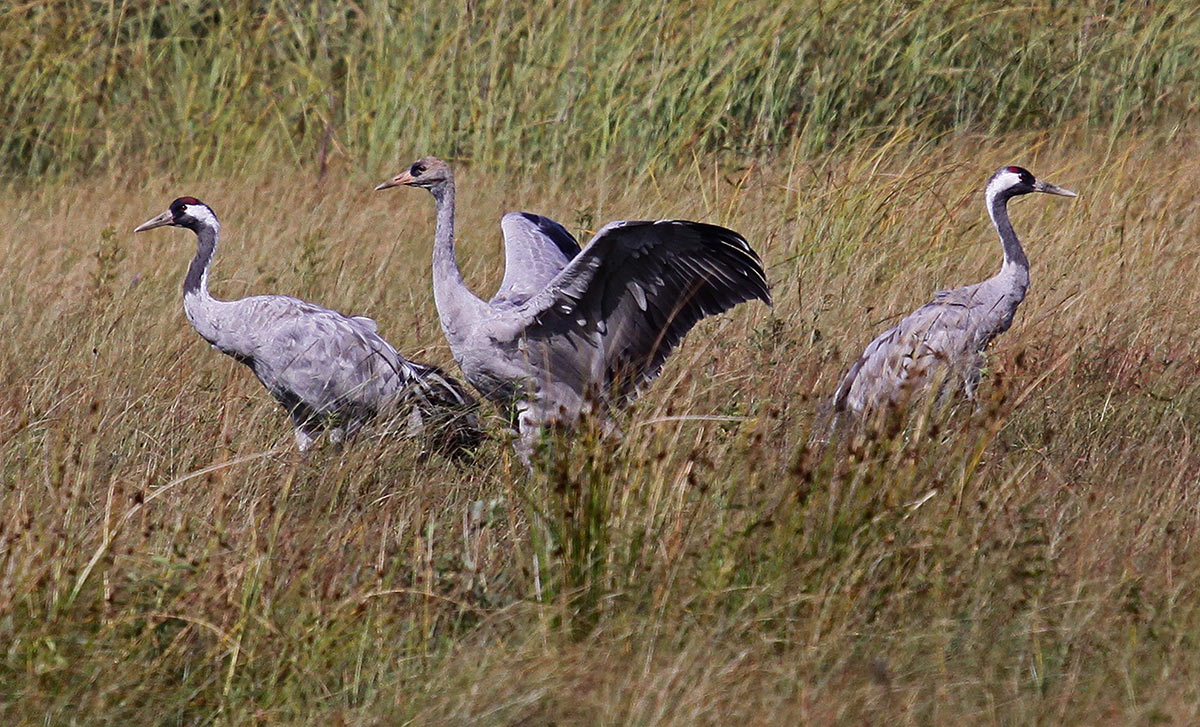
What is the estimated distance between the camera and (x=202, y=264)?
5902mm

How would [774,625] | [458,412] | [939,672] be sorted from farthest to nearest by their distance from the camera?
1. [458,412]
2. [774,625]
3. [939,672]

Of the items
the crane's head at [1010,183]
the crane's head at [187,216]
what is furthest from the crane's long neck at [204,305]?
the crane's head at [1010,183]

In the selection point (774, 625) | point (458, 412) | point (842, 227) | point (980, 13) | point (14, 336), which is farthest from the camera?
point (980, 13)

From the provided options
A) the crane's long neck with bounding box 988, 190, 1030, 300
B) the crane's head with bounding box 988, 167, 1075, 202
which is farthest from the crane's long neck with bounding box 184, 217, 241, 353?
the crane's head with bounding box 988, 167, 1075, 202

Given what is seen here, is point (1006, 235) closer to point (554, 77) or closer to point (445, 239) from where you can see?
point (445, 239)

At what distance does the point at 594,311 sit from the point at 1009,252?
166 centimetres

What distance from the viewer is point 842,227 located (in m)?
6.76

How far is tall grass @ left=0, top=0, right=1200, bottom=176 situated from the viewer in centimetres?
801

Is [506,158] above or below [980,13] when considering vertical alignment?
below

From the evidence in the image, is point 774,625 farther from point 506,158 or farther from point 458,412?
point 506,158

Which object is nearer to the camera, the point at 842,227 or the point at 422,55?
the point at 842,227

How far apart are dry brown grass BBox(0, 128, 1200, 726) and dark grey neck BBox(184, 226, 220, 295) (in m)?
0.29

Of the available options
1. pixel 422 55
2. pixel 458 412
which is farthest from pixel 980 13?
pixel 458 412

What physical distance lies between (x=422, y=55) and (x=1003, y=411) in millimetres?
5236
